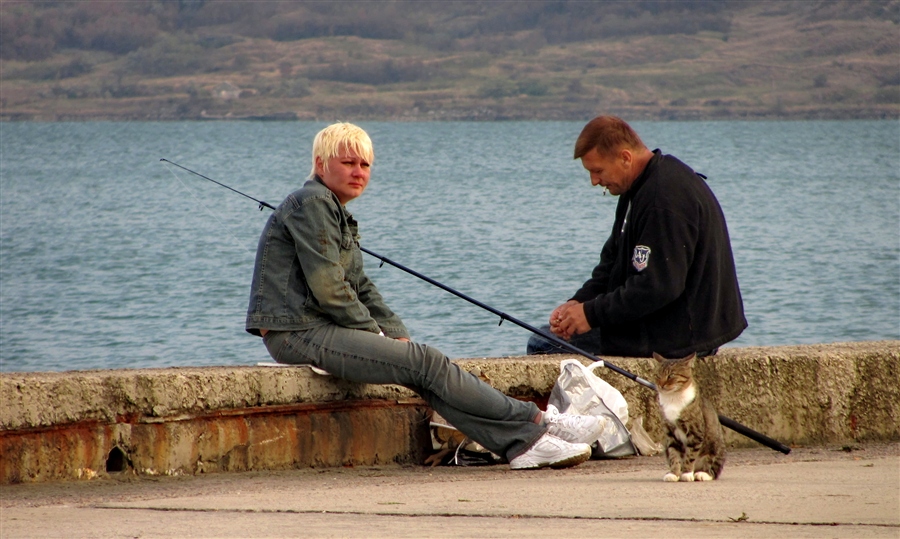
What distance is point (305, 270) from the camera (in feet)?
14.5

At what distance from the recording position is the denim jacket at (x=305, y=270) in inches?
175

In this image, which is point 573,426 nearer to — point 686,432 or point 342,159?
point 686,432

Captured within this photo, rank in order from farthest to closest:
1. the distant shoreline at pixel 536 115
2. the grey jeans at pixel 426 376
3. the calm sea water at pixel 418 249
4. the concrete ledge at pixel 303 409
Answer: the distant shoreline at pixel 536 115
the calm sea water at pixel 418 249
the grey jeans at pixel 426 376
the concrete ledge at pixel 303 409

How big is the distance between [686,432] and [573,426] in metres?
0.53

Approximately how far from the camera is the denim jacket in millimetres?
4434

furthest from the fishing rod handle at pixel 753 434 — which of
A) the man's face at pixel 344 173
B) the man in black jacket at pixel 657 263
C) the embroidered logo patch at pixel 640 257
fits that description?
the man's face at pixel 344 173

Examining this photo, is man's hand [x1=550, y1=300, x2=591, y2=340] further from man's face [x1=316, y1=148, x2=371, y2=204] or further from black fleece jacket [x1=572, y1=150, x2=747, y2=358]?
man's face [x1=316, y1=148, x2=371, y2=204]

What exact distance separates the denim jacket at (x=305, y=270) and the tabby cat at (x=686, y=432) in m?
1.18

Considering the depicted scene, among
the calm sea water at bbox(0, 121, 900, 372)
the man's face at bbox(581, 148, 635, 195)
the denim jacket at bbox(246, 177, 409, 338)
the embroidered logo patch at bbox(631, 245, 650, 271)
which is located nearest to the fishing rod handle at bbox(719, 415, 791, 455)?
the embroidered logo patch at bbox(631, 245, 650, 271)

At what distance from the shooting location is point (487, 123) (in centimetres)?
14100

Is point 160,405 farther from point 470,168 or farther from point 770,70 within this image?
point 770,70

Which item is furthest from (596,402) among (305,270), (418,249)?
(418,249)

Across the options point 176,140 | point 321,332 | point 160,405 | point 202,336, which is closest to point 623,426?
point 321,332

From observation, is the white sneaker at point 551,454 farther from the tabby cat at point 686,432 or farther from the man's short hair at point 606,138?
the man's short hair at point 606,138
